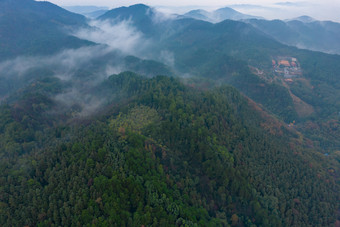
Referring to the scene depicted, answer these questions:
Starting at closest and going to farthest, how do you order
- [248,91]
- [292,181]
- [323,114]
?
[292,181], [323,114], [248,91]

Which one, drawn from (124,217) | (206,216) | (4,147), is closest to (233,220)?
(206,216)

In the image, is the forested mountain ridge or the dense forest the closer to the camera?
the dense forest

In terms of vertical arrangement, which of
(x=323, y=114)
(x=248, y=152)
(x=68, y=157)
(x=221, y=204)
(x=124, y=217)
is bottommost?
(x=323, y=114)

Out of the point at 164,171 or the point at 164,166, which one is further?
the point at 164,166

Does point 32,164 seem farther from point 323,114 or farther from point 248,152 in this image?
point 323,114

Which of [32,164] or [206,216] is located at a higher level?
[32,164]

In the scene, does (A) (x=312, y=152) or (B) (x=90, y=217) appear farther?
(A) (x=312, y=152)

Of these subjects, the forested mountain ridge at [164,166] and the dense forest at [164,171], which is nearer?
the dense forest at [164,171]

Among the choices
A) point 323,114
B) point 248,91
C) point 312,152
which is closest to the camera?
point 312,152
